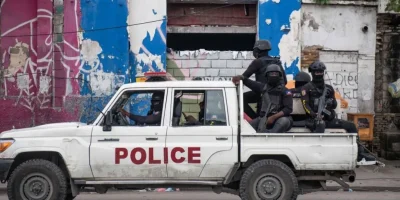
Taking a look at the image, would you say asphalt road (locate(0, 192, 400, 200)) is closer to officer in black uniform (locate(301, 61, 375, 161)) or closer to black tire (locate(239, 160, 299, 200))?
officer in black uniform (locate(301, 61, 375, 161))

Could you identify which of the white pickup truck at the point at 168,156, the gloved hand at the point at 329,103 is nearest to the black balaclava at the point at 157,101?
the white pickup truck at the point at 168,156

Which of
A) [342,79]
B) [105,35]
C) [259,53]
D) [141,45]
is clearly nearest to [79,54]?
[105,35]

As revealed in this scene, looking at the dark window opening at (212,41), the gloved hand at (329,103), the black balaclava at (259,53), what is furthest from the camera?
the dark window opening at (212,41)

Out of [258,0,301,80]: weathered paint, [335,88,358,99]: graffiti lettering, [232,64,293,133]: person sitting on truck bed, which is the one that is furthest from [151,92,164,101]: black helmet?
[335,88,358,99]: graffiti lettering

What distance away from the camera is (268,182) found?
7105mm

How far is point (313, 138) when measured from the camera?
23.1ft

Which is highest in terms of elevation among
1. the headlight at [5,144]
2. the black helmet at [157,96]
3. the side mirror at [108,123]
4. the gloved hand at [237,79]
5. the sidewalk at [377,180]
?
the gloved hand at [237,79]

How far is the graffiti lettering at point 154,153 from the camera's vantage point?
7043mm

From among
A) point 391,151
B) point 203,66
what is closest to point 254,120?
point 203,66

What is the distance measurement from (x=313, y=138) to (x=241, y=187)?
1.14 metres

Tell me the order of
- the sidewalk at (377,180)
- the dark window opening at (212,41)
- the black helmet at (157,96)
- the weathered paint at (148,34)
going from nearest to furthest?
1. the black helmet at (157,96)
2. the sidewalk at (377,180)
3. the weathered paint at (148,34)
4. the dark window opening at (212,41)

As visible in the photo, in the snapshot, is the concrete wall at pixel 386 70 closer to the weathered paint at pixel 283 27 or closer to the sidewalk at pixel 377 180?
the sidewalk at pixel 377 180

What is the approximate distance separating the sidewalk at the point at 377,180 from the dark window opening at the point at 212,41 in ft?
14.6

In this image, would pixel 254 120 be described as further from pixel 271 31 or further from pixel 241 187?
pixel 271 31
